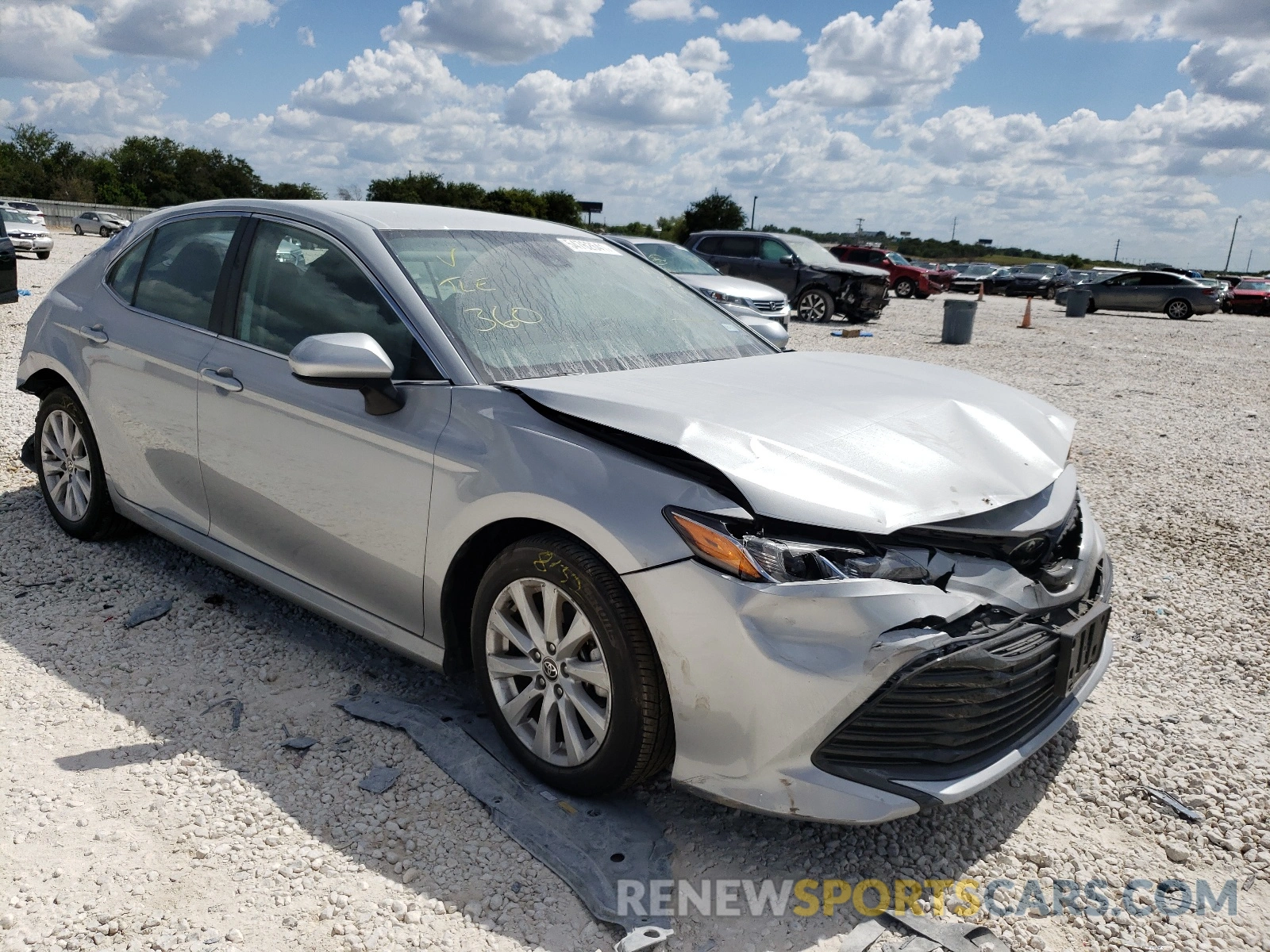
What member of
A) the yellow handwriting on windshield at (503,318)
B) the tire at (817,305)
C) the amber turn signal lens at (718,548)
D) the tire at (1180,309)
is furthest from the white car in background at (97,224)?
the amber turn signal lens at (718,548)

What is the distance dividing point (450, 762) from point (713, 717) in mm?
1010

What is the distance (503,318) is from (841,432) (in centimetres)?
122

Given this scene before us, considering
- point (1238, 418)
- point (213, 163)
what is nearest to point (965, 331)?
point (1238, 418)

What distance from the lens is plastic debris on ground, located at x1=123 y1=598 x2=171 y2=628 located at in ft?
13.1

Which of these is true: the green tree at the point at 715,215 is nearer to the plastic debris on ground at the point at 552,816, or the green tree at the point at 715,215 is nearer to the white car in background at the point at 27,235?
the white car in background at the point at 27,235

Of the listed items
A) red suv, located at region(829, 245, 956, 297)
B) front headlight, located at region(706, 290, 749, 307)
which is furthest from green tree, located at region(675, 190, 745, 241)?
front headlight, located at region(706, 290, 749, 307)

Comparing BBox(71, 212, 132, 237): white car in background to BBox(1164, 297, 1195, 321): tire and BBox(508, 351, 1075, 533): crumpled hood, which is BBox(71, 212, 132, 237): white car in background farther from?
BBox(508, 351, 1075, 533): crumpled hood

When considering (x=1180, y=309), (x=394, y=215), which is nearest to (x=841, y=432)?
(x=394, y=215)

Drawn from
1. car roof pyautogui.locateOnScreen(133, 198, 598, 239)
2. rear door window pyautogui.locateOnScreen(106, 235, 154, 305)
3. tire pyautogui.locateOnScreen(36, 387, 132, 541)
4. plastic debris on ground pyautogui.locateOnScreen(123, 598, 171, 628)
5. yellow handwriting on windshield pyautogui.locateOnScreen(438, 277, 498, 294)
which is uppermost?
car roof pyautogui.locateOnScreen(133, 198, 598, 239)

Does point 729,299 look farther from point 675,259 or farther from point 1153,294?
point 1153,294

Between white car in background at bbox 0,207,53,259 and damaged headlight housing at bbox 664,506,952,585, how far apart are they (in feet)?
91.2

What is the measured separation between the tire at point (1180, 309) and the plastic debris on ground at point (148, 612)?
99.2 feet

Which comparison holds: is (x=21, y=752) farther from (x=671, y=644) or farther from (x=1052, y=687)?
(x=1052, y=687)

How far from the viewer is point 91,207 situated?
188ft
